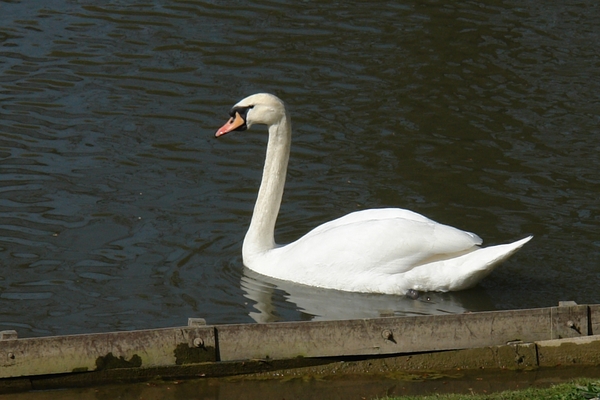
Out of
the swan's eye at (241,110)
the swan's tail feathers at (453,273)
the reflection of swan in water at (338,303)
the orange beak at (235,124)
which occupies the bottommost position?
the reflection of swan in water at (338,303)

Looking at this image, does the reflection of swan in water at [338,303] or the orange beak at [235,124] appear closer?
the reflection of swan in water at [338,303]

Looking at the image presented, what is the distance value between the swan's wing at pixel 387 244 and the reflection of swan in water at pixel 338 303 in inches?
8.7

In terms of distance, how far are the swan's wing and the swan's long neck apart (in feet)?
1.82

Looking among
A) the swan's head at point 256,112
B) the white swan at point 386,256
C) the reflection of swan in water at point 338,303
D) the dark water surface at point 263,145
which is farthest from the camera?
the swan's head at point 256,112

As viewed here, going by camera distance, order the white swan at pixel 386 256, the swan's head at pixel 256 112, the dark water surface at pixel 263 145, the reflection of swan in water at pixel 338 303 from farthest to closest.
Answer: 1. the swan's head at pixel 256 112
2. the dark water surface at pixel 263 145
3. the white swan at pixel 386 256
4. the reflection of swan in water at pixel 338 303

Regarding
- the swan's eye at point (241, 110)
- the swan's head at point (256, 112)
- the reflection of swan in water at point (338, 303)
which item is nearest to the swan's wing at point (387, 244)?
the reflection of swan in water at point (338, 303)

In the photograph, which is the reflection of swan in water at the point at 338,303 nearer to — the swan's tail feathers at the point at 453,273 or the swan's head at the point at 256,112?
the swan's tail feathers at the point at 453,273

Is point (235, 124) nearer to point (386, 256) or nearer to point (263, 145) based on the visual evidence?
point (386, 256)

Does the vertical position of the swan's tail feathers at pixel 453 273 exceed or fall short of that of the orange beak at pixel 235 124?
it falls short

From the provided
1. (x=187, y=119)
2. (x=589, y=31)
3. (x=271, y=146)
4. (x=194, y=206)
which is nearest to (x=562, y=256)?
(x=271, y=146)

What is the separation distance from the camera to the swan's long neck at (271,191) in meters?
8.63

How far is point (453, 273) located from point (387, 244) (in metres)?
0.52

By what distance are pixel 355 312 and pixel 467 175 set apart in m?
3.03

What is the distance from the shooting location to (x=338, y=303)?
26.1 feet
